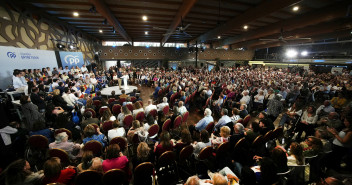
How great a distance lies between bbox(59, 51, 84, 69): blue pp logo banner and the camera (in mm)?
9756

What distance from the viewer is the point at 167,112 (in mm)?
4961

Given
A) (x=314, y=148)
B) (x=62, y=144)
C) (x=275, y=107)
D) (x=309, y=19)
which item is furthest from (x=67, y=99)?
(x=309, y=19)

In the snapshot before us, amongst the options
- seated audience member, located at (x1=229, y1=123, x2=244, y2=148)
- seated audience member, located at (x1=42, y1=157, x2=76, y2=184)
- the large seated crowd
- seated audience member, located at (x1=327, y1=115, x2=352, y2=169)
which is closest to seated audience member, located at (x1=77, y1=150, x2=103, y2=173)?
the large seated crowd

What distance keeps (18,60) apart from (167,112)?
7.86 meters

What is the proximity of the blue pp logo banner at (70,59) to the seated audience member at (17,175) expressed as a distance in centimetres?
1052

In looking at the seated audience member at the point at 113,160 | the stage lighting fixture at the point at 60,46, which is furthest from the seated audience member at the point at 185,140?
the stage lighting fixture at the point at 60,46

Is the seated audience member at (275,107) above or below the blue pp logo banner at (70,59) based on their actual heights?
below

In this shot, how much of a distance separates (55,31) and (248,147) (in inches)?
518

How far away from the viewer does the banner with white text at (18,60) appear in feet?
19.7

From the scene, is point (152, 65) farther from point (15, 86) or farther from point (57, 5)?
point (15, 86)

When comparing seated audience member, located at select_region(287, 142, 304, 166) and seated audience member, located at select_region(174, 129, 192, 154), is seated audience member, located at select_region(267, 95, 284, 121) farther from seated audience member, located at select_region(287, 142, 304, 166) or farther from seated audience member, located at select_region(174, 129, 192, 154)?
seated audience member, located at select_region(174, 129, 192, 154)

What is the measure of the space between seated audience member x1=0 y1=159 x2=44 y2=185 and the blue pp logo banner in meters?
10.5

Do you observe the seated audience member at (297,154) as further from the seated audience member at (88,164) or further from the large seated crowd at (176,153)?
the seated audience member at (88,164)

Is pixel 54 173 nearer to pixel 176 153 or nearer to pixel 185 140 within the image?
pixel 176 153
